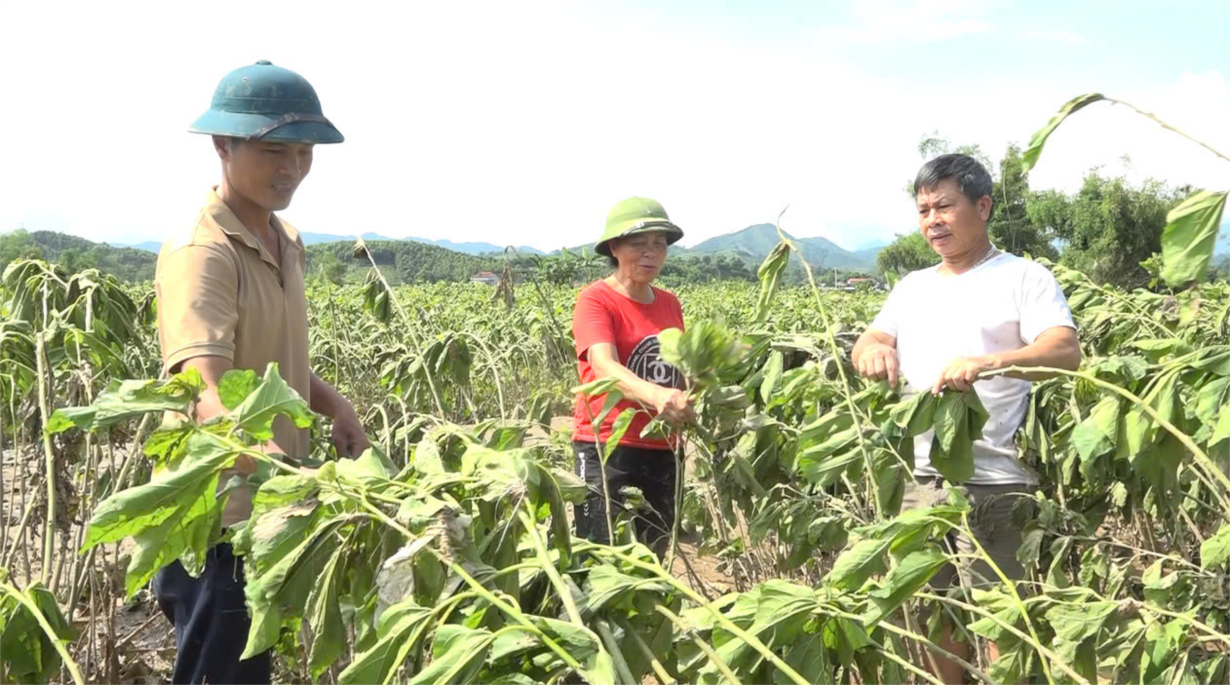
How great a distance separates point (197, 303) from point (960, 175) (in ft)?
5.62

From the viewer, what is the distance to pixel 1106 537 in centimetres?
214

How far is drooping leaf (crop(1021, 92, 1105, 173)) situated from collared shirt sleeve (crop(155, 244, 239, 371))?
1.27m

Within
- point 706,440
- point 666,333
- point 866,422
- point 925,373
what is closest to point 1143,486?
point 925,373

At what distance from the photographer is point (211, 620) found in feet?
5.90

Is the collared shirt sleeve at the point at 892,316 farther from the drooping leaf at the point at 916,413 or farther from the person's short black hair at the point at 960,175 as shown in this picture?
the drooping leaf at the point at 916,413

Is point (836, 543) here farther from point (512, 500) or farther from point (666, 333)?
point (512, 500)

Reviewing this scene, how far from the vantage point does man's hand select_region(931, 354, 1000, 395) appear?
1.70 meters

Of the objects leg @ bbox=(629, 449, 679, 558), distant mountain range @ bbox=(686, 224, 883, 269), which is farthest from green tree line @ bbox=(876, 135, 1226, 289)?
leg @ bbox=(629, 449, 679, 558)

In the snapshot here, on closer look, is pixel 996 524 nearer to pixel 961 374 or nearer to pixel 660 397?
pixel 961 374

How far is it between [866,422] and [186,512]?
4.17 feet

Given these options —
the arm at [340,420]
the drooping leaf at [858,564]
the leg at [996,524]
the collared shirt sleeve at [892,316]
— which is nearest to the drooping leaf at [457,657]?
the drooping leaf at [858,564]

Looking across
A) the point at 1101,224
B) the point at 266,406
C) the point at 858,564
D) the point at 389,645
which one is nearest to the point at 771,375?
the point at 858,564

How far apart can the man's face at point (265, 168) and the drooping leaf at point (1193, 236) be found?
142 centimetres

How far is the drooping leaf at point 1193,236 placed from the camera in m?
1.01
